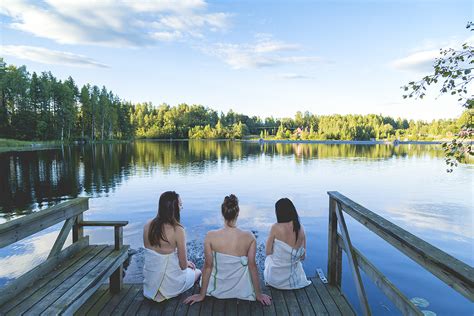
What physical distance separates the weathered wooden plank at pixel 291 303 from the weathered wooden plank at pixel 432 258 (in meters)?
1.62

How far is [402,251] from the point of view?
10.0 feet

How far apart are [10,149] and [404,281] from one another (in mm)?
61618

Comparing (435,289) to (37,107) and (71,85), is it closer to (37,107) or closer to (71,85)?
(37,107)

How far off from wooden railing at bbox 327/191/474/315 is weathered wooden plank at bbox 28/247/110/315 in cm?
357

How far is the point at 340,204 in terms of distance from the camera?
5.11m

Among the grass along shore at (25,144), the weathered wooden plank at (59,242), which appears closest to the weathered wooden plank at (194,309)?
the weathered wooden plank at (59,242)

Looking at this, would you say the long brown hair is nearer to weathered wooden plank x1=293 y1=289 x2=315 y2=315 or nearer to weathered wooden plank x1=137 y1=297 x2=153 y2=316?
weathered wooden plank x1=137 y1=297 x2=153 y2=316

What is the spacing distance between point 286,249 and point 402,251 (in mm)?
2128

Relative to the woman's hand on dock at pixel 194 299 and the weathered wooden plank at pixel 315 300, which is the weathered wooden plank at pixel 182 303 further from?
the weathered wooden plank at pixel 315 300

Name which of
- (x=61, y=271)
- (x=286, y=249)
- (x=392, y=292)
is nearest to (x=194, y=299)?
(x=286, y=249)

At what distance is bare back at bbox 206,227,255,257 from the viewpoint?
14.5 ft

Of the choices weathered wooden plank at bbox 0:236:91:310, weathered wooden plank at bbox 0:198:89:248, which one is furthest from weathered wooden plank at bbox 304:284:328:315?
weathered wooden plank at bbox 0:198:89:248

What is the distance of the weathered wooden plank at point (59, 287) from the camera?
3501mm

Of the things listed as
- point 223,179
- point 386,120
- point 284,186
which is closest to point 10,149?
A: point 223,179
